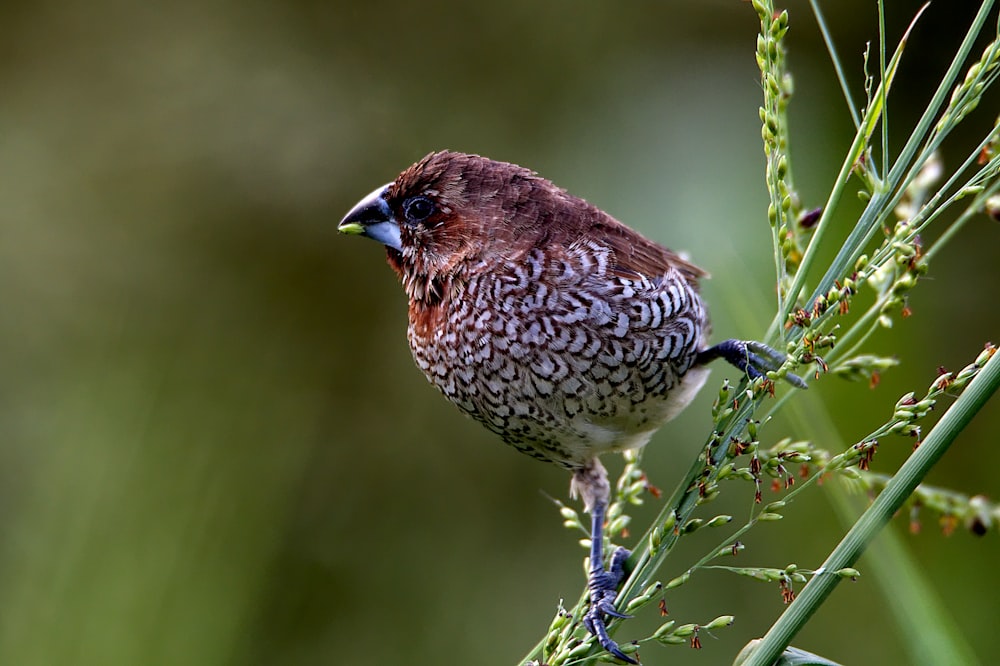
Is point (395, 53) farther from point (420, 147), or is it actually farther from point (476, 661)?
point (476, 661)

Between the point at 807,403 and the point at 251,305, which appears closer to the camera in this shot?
the point at 807,403

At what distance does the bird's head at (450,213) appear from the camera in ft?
7.61

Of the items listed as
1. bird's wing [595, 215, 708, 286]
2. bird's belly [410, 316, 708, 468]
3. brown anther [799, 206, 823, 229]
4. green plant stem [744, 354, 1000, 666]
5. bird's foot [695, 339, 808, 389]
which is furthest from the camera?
bird's wing [595, 215, 708, 286]

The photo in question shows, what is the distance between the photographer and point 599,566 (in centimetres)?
213

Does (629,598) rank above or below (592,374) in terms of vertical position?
below

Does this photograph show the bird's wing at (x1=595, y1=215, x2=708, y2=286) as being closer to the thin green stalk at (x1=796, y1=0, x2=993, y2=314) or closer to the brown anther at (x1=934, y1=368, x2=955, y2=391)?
the thin green stalk at (x1=796, y1=0, x2=993, y2=314)

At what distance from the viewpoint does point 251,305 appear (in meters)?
4.29

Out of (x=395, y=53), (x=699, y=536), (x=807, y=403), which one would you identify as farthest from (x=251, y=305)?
(x=807, y=403)

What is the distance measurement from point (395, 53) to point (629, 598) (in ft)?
12.7

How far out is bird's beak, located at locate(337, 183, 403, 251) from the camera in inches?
93.6

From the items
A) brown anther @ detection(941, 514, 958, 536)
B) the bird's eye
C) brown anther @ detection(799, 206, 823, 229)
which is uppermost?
brown anther @ detection(799, 206, 823, 229)

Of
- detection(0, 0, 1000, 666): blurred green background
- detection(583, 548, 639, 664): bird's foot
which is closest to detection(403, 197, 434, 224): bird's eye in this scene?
detection(0, 0, 1000, 666): blurred green background

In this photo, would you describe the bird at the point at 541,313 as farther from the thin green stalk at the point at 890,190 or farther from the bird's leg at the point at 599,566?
the thin green stalk at the point at 890,190

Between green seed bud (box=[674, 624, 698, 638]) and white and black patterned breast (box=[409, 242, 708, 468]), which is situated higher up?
white and black patterned breast (box=[409, 242, 708, 468])
